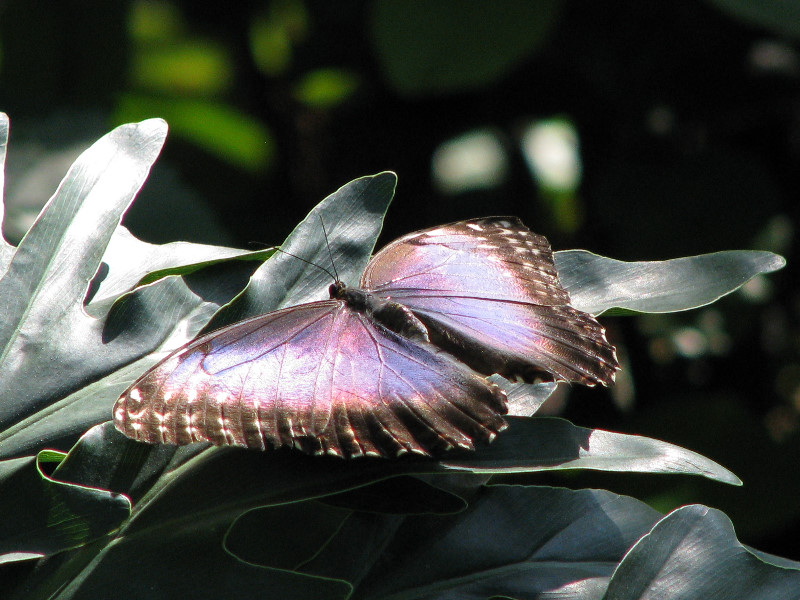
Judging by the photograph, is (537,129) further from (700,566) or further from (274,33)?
(700,566)

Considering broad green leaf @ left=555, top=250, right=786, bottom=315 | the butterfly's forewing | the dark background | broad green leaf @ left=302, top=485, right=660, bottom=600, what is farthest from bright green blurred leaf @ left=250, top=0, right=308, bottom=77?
broad green leaf @ left=302, top=485, right=660, bottom=600

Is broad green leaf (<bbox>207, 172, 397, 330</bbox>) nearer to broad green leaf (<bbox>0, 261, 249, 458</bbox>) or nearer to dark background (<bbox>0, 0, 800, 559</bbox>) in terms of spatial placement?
broad green leaf (<bbox>0, 261, 249, 458</bbox>)

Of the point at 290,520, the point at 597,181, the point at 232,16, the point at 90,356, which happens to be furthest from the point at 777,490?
the point at 232,16

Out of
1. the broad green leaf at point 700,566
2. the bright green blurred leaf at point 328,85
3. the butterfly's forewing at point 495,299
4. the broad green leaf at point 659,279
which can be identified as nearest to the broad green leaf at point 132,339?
the butterfly's forewing at point 495,299

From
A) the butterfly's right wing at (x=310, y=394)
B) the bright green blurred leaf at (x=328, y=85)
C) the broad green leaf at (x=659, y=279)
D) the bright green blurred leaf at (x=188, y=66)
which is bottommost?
the butterfly's right wing at (x=310, y=394)

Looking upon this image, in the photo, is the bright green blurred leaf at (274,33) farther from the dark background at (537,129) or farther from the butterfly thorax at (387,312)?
the butterfly thorax at (387,312)

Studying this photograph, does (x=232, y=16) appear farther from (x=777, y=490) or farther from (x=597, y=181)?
(x=777, y=490)
